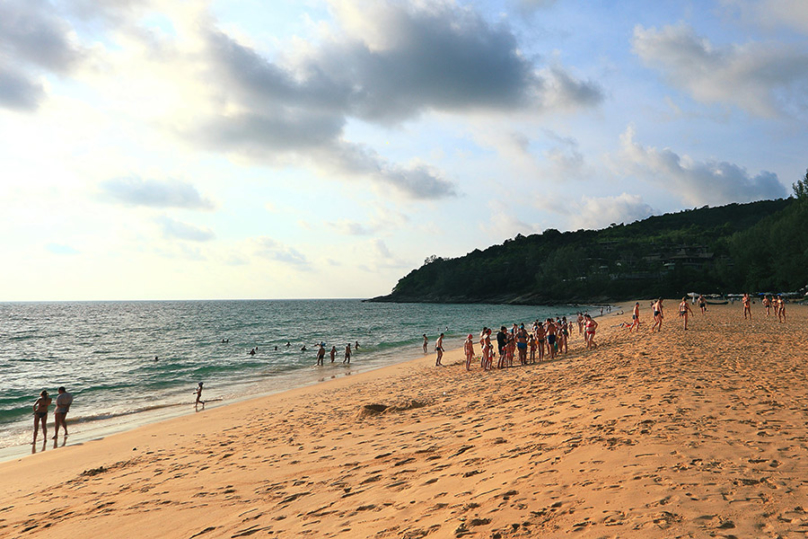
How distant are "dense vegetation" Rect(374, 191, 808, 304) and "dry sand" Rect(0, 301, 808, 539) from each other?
7122 centimetres

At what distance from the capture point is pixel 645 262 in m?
119

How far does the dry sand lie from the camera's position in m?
4.52

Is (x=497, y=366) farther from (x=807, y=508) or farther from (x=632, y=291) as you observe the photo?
(x=632, y=291)

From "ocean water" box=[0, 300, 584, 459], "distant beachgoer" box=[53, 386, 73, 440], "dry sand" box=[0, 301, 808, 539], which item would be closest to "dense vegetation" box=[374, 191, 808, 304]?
"ocean water" box=[0, 300, 584, 459]

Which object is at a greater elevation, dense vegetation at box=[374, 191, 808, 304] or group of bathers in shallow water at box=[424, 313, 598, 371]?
dense vegetation at box=[374, 191, 808, 304]

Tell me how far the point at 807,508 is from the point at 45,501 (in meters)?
10.8

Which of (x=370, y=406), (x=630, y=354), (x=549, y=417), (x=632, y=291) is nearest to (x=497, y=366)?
(x=630, y=354)

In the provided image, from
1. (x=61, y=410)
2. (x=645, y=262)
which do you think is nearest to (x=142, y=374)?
(x=61, y=410)

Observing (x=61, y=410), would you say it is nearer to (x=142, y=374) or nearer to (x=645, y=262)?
(x=142, y=374)

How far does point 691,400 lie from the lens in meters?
8.48

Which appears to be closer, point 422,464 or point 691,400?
point 422,464

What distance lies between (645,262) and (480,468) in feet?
424

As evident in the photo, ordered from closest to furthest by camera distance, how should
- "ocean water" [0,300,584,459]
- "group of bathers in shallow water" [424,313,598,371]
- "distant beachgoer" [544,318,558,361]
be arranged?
"ocean water" [0,300,584,459] < "group of bathers in shallow water" [424,313,598,371] < "distant beachgoer" [544,318,558,361]

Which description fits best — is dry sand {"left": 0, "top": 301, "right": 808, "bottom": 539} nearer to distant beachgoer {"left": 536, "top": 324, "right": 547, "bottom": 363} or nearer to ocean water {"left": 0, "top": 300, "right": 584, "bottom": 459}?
ocean water {"left": 0, "top": 300, "right": 584, "bottom": 459}
